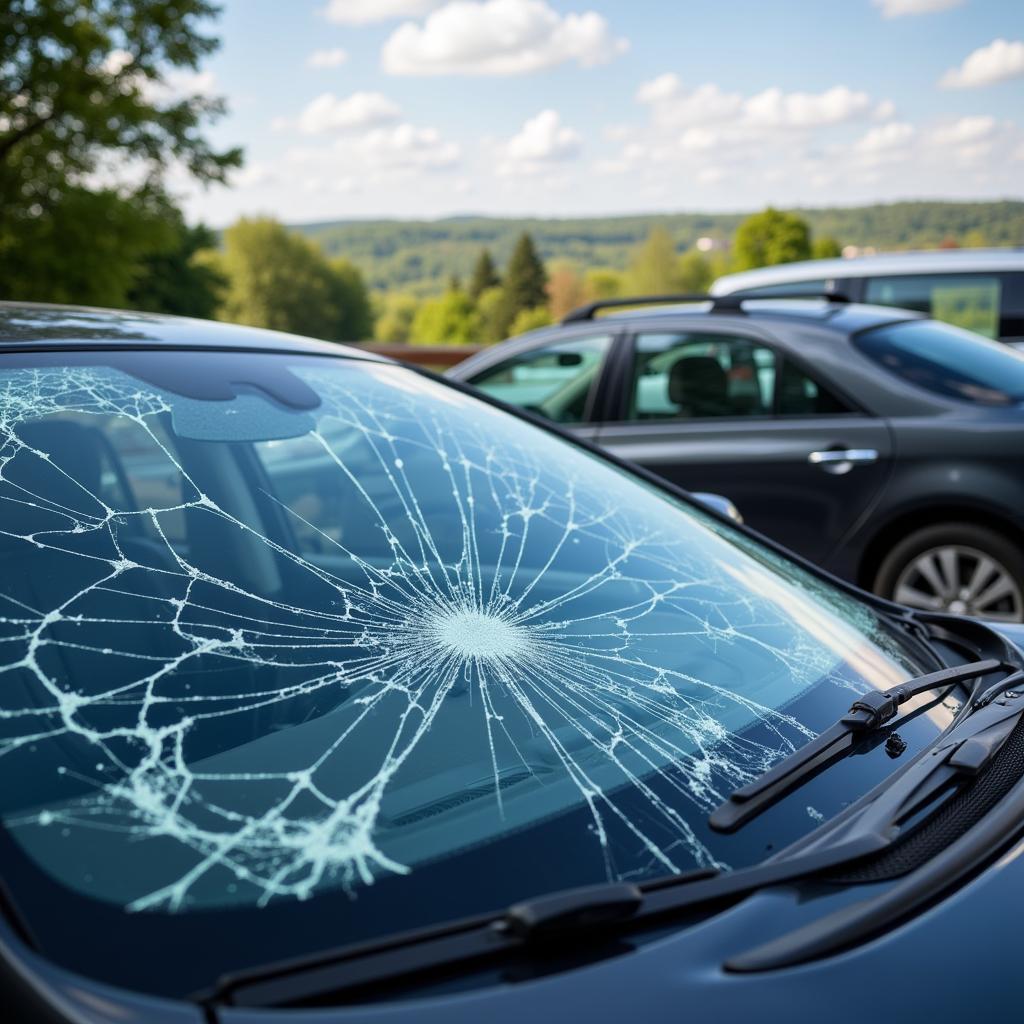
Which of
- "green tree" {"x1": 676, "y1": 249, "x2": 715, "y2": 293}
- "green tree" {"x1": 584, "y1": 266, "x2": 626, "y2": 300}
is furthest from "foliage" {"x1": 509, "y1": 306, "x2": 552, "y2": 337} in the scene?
"green tree" {"x1": 676, "y1": 249, "x2": 715, "y2": 293}

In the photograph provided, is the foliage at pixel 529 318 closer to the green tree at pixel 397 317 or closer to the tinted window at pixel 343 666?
the green tree at pixel 397 317

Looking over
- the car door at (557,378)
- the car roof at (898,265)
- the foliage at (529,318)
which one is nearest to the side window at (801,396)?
the car door at (557,378)

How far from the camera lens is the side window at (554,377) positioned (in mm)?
5684

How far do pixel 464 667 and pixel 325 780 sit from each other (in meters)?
0.33

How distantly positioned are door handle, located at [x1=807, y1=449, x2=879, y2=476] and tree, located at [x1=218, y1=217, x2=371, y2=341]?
104 meters

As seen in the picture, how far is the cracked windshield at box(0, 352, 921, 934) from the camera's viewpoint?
Answer: 4.04 ft

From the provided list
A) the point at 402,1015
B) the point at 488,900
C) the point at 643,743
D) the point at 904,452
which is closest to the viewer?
the point at 402,1015

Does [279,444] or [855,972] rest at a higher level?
[279,444]

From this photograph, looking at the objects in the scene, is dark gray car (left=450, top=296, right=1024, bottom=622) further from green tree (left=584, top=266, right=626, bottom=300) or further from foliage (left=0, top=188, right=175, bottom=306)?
green tree (left=584, top=266, right=626, bottom=300)

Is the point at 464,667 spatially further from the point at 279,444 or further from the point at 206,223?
the point at 206,223

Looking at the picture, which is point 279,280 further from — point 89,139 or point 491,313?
point 89,139

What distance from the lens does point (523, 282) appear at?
115125 mm

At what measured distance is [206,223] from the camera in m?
52.1

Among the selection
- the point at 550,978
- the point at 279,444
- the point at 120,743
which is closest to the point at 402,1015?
the point at 550,978
